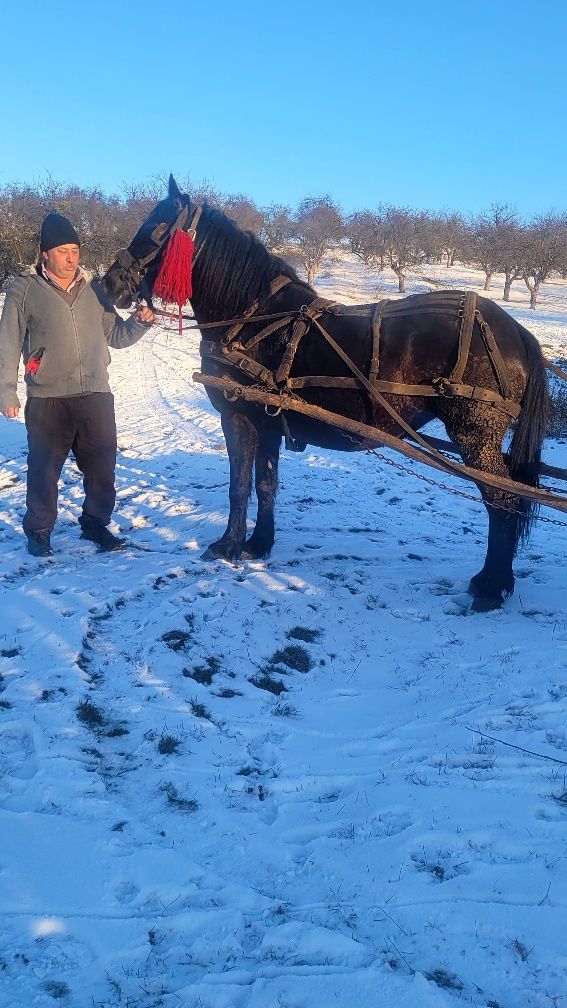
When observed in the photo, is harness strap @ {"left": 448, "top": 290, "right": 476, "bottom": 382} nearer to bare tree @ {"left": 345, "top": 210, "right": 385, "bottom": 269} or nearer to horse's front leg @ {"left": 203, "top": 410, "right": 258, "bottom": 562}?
horse's front leg @ {"left": 203, "top": 410, "right": 258, "bottom": 562}

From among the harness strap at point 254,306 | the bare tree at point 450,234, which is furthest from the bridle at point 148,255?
the bare tree at point 450,234

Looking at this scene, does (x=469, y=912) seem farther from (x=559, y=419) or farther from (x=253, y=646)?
(x=559, y=419)

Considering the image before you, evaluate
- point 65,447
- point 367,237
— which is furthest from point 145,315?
point 367,237

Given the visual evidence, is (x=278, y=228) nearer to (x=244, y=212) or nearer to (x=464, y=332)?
(x=244, y=212)

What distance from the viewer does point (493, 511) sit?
4.07 metres

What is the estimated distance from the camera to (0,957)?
5.66ft

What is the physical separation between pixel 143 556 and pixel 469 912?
336cm

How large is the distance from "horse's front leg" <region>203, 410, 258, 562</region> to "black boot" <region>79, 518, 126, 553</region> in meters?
0.68

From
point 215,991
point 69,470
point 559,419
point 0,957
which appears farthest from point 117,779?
point 559,419

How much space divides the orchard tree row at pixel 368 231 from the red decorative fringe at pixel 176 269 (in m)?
22.1

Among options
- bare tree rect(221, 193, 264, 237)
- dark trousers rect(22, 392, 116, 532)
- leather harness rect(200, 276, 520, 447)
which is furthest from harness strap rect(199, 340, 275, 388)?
bare tree rect(221, 193, 264, 237)

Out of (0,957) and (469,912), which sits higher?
(469,912)

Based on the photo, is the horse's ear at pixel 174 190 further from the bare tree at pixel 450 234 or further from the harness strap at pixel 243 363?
the bare tree at pixel 450 234

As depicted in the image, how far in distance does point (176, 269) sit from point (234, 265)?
0.40 m
